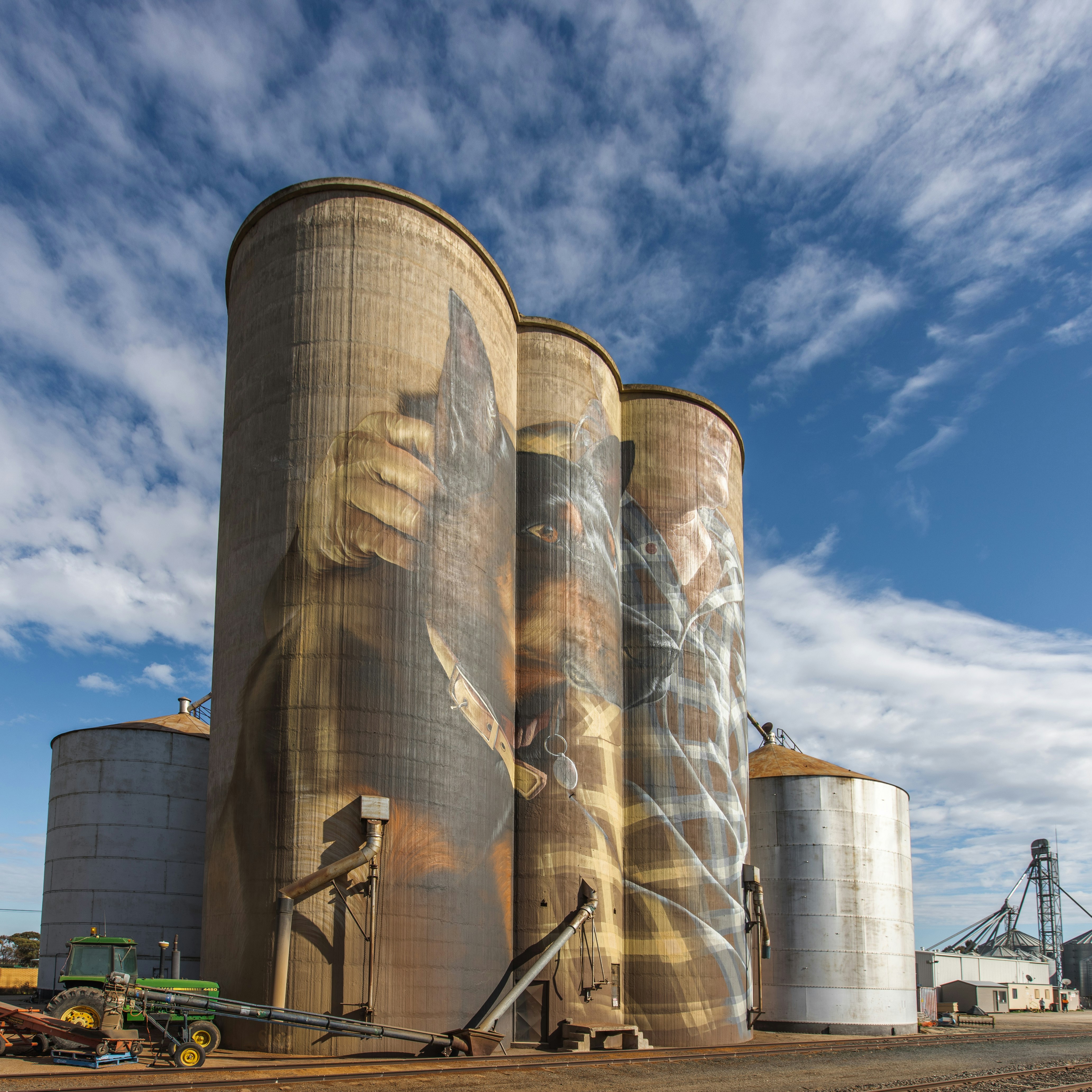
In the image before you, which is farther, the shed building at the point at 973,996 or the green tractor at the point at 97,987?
the shed building at the point at 973,996

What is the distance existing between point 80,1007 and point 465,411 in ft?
61.0

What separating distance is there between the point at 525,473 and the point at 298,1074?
71.5 feet

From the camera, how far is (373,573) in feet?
89.1

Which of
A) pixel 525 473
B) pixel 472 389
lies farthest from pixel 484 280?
pixel 525 473

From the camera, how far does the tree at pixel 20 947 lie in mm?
81812

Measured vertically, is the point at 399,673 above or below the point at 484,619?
below

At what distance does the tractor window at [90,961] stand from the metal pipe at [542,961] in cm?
969

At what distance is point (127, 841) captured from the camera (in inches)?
1420

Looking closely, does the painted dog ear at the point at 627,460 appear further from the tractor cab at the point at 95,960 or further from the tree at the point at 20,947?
the tree at the point at 20,947

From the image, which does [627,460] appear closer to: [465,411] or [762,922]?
[465,411]

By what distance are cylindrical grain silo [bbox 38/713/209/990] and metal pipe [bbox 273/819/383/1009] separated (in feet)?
41.5

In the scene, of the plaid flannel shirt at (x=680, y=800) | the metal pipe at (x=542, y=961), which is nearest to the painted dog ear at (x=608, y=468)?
the plaid flannel shirt at (x=680, y=800)

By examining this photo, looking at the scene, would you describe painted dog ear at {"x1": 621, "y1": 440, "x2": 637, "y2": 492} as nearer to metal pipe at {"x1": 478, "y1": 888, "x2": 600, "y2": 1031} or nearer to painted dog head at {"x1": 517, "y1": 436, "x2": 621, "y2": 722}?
painted dog head at {"x1": 517, "y1": 436, "x2": 621, "y2": 722}

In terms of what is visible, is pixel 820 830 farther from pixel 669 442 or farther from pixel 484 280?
pixel 484 280
